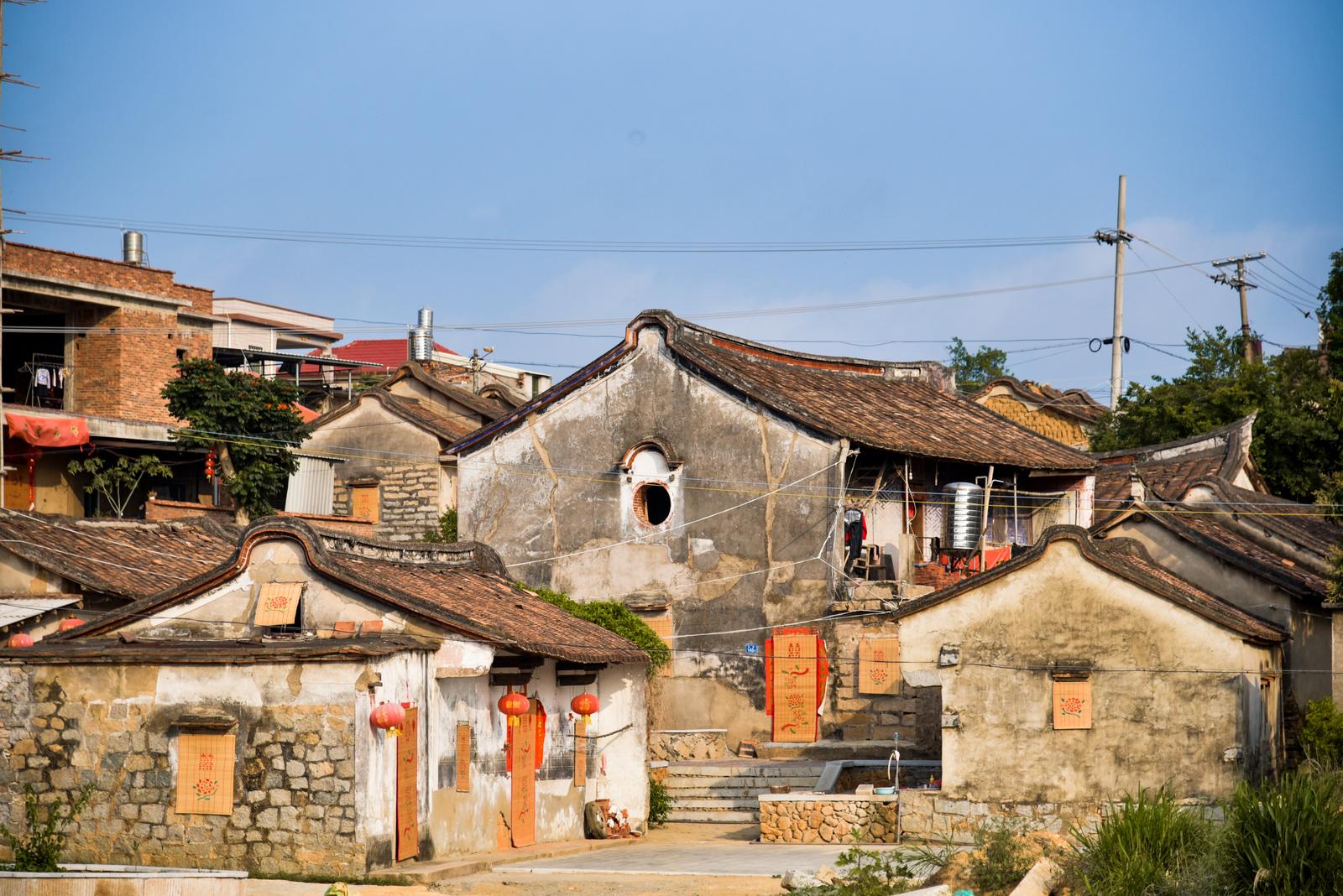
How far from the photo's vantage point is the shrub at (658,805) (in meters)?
25.0

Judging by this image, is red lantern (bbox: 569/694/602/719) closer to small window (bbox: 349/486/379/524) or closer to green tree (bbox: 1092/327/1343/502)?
green tree (bbox: 1092/327/1343/502)

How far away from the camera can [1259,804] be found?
13.0m

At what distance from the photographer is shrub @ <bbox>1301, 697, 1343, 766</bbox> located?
67.3 ft

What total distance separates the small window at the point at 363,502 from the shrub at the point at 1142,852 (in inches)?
1133

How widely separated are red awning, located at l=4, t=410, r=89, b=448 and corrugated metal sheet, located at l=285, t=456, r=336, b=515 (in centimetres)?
497

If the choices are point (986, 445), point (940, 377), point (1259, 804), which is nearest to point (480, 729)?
point (1259, 804)

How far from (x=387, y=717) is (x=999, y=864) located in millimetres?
6836

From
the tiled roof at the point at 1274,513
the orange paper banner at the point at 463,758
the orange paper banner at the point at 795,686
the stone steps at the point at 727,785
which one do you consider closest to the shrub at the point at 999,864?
the orange paper banner at the point at 463,758

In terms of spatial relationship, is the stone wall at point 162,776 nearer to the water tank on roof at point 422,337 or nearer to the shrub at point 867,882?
the shrub at point 867,882

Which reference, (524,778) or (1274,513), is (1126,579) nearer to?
(524,778)

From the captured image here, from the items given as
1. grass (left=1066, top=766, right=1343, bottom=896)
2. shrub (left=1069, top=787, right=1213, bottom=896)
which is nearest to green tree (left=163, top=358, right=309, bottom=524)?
shrub (left=1069, top=787, right=1213, bottom=896)

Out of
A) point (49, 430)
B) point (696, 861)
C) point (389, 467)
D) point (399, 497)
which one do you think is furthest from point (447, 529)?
point (696, 861)

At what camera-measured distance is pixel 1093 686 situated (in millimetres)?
20719

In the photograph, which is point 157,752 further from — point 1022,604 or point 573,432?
point 573,432
